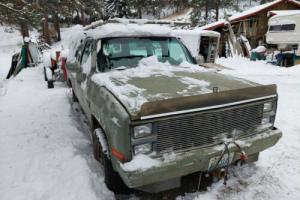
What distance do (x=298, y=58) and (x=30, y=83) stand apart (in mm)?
15189

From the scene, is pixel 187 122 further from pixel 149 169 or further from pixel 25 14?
pixel 25 14

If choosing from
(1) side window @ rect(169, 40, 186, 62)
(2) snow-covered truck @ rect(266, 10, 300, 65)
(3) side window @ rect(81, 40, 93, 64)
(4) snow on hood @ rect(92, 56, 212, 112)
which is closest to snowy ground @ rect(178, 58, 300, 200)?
(4) snow on hood @ rect(92, 56, 212, 112)

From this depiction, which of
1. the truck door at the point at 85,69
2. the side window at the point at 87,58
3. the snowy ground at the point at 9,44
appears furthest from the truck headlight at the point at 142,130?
the snowy ground at the point at 9,44

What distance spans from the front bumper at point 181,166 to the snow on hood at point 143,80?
2.02ft

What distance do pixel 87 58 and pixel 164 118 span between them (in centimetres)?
240

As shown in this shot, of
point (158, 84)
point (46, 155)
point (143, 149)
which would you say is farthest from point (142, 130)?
point (46, 155)

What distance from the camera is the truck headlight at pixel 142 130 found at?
8.43ft

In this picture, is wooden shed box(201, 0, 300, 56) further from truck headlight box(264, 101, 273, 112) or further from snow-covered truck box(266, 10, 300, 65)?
truck headlight box(264, 101, 273, 112)

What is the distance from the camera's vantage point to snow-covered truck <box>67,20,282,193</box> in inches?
102

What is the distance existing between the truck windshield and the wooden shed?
20874 mm

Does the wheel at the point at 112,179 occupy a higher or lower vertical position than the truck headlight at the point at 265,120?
lower

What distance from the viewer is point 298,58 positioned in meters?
16.5

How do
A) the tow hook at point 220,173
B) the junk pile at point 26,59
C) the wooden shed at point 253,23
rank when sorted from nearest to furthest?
the tow hook at point 220,173 → the junk pile at point 26,59 → the wooden shed at point 253,23

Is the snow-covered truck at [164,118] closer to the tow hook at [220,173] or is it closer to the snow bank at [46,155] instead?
the tow hook at [220,173]
